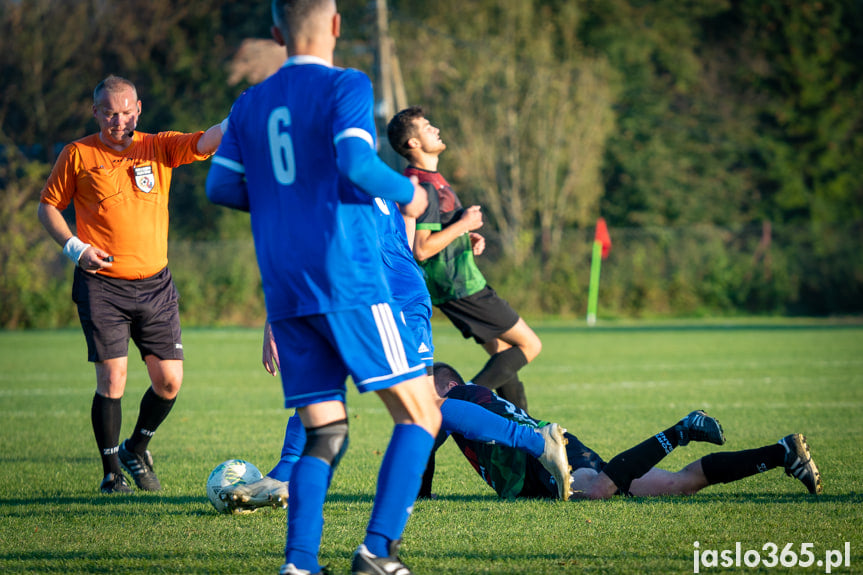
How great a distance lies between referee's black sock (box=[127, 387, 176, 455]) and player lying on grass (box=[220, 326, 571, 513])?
→ 1243 millimetres

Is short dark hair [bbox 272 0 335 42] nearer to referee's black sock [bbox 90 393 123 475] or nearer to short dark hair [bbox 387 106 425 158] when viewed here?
short dark hair [bbox 387 106 425 158]

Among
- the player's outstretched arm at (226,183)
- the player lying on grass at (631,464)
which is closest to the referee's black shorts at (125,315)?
the player lying on grass at (631,464)

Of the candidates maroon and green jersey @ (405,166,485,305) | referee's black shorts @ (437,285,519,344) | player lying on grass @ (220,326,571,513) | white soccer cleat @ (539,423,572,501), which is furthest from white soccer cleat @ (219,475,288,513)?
referee's black shorts @ (437,285,519,344)

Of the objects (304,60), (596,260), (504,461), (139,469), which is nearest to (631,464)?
(504,461)

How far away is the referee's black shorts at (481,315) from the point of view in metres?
6.62

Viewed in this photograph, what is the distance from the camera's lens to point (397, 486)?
124 inches

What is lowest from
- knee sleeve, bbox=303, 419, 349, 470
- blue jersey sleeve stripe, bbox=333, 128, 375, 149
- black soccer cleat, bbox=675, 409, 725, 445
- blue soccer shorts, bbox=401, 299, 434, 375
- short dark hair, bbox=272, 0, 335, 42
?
black soccer cleat, bbox=675, 409, 725, 445

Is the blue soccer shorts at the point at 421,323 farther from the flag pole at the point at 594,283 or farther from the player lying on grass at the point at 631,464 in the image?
the flag pole at the point at 594,283

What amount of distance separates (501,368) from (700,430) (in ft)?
8.15

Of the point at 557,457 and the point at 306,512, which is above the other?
the point at 306,512

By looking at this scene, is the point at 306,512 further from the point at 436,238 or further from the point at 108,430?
the point at 108,430

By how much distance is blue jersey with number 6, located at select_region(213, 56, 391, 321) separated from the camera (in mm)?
3109

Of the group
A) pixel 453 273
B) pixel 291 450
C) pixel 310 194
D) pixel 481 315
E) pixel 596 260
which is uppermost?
pixel 310 194

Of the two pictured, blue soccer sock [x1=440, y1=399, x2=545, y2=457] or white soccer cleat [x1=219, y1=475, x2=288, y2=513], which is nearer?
white soccer cleat [x1=219, y1=475, x2=288, y2=513]
